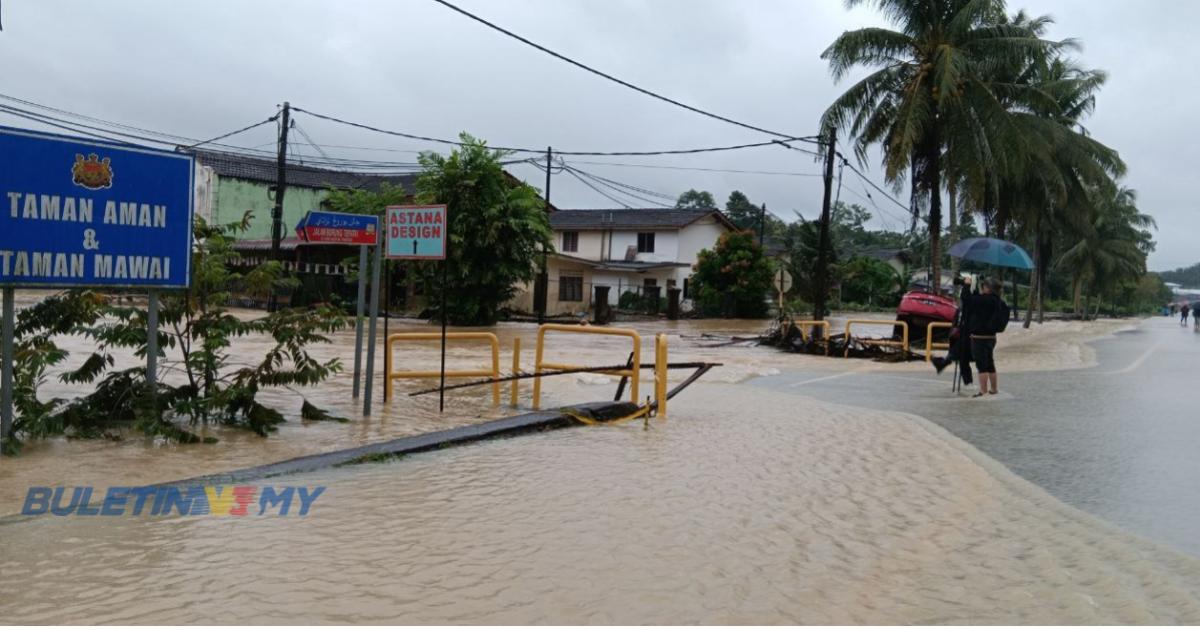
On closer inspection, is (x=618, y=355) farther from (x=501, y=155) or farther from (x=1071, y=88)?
(x=1071, y=88)

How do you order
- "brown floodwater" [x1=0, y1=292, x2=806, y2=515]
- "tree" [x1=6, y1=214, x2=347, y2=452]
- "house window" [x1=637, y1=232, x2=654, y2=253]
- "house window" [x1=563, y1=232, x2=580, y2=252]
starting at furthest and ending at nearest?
"house window" [x1=563, y1=232, x2=580, y2=252], "house window" [x1=637, y1=232, x2=654, y2=253], "tree" [x1=6, y1=214, x2=347, y2=452], "brown floodwater" [x1=0, y1=292, x2=806, y2=515]

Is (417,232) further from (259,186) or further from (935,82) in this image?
(259,186)

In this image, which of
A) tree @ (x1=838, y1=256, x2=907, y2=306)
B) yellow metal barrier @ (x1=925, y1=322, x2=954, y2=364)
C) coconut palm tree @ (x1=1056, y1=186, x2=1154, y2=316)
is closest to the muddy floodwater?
yellow metal barrier @ (x1=925, y1=322, x2=954, y2=364)

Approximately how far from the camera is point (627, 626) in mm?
4023

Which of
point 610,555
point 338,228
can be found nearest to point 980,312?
point 338,228

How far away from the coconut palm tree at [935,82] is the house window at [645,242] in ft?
77.8

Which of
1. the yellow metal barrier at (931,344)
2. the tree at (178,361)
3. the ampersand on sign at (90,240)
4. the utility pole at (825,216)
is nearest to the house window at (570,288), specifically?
the utility pole at (825,216)

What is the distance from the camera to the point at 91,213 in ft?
24.1

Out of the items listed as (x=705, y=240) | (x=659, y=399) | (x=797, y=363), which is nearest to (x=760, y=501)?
(x=659, y=399)

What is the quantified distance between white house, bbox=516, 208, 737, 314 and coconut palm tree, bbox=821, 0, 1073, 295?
794 inches

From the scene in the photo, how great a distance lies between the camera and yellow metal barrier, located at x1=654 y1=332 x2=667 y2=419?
969cm

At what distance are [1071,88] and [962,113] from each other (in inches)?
525

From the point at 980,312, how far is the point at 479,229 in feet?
58.9

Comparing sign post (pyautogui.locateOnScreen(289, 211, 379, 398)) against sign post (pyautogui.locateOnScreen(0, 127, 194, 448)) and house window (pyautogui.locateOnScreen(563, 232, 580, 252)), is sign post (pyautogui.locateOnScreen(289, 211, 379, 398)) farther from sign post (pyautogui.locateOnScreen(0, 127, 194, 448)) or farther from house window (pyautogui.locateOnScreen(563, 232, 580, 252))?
house window (pyautogui.locateOnScreen(563, 232, 580, 252))
